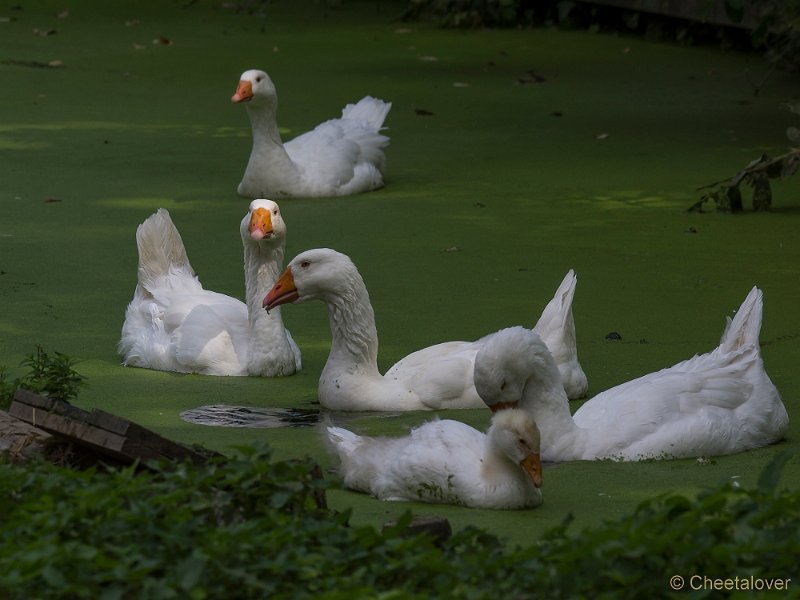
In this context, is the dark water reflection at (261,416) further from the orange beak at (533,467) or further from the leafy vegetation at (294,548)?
the leafy vegetation at (294,548)

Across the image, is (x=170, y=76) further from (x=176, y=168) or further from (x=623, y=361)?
(x=623, y=361)

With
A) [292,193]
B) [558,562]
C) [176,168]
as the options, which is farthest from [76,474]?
[176,168]

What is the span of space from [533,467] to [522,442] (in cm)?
8

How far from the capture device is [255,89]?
1038cm

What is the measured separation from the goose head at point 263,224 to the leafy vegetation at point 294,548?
117 inches

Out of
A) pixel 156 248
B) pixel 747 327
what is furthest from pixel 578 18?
pixel 747 327

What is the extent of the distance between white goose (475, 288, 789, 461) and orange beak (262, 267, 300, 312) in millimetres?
1261

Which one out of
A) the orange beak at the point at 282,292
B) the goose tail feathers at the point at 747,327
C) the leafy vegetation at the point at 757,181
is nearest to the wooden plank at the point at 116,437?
the orange beak at the point at 282,292

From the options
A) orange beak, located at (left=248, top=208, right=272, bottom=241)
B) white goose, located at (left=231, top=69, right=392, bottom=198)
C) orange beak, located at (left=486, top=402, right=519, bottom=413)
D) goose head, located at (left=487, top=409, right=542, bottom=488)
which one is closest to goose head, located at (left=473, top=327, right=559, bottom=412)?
orange beak, located at (left=486, top=402, right=519, bottom=413)

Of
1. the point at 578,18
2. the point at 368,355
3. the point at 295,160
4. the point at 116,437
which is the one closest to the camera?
the point at 116,437

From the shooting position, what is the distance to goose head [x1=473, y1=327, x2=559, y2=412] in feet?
16.9

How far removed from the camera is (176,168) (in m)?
11.1

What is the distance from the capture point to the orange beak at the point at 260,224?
688 cm

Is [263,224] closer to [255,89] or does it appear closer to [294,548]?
[294,548]
